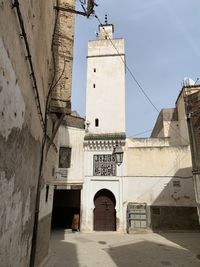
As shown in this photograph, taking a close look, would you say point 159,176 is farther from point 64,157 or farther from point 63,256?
point 63,256

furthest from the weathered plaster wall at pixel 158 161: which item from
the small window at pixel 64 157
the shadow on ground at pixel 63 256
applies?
the shadow on ground at pixel 63 256

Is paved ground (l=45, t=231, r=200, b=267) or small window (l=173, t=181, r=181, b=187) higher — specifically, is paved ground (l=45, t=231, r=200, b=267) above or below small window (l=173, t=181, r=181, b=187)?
below

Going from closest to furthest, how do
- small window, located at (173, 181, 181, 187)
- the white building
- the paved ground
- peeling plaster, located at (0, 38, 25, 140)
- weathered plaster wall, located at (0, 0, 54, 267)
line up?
peeling plaster, located at (0, 38, 25, 140) → weathered plaster wall, located at (0, 0, 54, 267) → the paved ground → the white building → small window, located at (173, 181, 181, 187)

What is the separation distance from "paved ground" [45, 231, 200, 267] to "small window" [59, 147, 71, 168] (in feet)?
14.8

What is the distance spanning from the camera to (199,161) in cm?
902

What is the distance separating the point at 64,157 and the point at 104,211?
A: 4.34 m

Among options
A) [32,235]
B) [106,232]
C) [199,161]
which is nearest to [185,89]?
[199,161]

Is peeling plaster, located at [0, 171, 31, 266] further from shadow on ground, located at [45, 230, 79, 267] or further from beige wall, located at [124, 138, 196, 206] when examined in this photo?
beige wall, located at [124, 138, 196, 206]

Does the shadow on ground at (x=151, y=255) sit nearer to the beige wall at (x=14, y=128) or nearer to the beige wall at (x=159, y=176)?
the beige wall at (x=159, y=176)

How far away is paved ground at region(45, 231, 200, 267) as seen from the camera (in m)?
7.25

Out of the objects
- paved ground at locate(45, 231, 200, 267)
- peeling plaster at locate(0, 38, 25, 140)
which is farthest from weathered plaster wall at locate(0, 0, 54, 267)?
paved ground at locate(45, 231, 200, 267)

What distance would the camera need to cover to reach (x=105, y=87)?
17203 millimetres

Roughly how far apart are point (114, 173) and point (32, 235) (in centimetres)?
1044

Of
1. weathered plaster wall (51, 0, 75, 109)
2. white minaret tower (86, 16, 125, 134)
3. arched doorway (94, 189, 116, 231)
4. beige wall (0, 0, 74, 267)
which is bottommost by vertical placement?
arched doorway (94, 189, 116, 231)
